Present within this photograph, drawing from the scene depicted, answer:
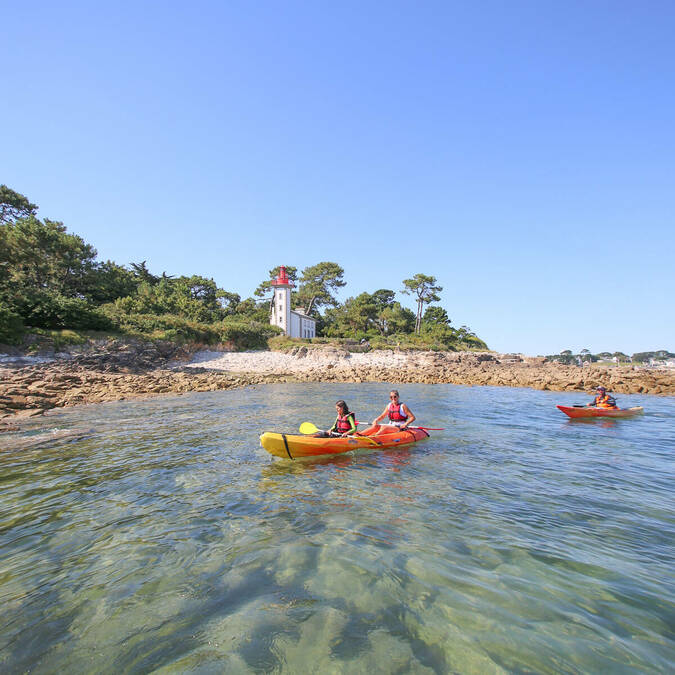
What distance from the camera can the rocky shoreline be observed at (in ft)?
51.7

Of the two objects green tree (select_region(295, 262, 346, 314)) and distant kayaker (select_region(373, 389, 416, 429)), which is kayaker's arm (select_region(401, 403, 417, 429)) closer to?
distant kayaker (select_region(373, 389, 416, 429))

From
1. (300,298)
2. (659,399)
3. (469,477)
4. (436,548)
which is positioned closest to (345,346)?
(300,298)

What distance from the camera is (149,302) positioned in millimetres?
36750

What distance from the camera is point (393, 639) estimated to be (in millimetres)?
3096

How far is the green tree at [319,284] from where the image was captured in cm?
6297

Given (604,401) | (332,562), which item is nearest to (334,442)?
(332,562)

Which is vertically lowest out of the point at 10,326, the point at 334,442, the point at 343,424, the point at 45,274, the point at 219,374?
the point at 334,442

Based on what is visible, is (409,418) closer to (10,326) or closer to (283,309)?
(10,326)

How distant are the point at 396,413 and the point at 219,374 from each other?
1752cm

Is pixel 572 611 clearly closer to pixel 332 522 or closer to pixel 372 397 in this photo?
pixel 332 522

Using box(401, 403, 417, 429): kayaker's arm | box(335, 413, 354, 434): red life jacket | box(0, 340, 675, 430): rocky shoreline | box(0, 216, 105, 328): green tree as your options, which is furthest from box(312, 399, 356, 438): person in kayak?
box(0, 216, 105, 328): green tree

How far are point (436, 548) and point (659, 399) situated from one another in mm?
24671

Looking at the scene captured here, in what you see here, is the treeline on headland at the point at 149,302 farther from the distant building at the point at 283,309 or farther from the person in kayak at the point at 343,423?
the person in kayak at the point at 343,423

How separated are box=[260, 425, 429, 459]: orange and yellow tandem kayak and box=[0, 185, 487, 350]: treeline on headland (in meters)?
20.4
